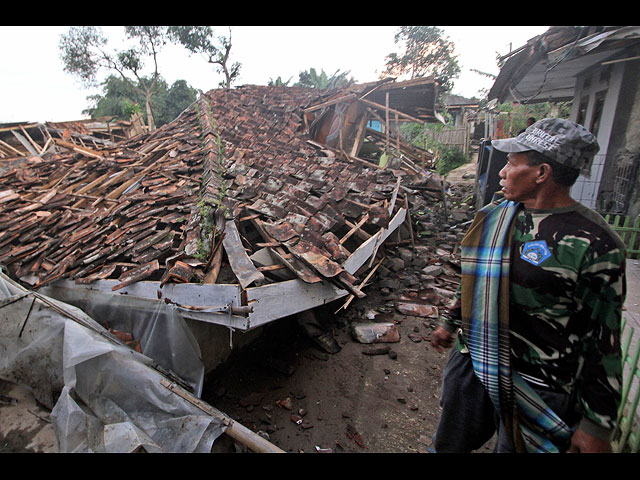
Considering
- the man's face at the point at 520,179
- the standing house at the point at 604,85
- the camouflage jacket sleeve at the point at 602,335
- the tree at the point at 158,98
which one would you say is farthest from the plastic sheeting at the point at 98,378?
the tree at the point at 158,98

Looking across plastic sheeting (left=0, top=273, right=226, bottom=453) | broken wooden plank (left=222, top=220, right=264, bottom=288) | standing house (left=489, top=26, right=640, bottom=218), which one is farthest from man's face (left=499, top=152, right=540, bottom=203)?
standing house (left=489, top=26, right=640, bottom=218)

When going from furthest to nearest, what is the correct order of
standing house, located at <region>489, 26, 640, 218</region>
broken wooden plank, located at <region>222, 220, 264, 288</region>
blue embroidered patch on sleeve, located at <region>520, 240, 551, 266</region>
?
standing house, located at <region>489, 26, 640, 218</region>
broken wooden plank, located at <region>222, 220, 264, 288</region>
blue embroidered patch on sleeve, located at <region>520, 240, 551, 266</region>

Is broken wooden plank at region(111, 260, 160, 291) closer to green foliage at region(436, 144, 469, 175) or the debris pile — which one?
the debris pile

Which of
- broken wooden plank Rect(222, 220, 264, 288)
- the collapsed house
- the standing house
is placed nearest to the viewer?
broken wooden plank Rect(222, 220, 264, 288)

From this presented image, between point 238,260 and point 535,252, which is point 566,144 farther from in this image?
point 238,260

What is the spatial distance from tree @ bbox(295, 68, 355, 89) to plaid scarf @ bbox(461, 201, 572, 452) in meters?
16.6

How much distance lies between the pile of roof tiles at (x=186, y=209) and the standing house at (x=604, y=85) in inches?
131

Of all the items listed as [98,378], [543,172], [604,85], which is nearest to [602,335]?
[543,172]

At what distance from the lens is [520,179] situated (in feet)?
4.77

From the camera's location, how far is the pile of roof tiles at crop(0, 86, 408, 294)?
334cm

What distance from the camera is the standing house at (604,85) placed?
4.95 metres

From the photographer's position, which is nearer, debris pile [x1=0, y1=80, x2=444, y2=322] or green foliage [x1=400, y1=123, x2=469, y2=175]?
debris pile [x1=0, y1=80, x2=444, y2=322]

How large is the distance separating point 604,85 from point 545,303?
8449mm
